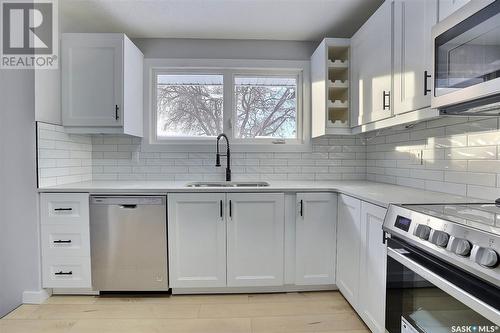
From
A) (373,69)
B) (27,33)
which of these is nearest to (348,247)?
(373,69)

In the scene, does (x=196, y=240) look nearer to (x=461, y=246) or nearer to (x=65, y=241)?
(x=65, y=241)

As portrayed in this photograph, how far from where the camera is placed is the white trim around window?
108 inches

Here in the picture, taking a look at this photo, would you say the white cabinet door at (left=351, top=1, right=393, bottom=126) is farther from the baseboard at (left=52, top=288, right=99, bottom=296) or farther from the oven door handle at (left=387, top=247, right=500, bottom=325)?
the baseboard at (left=52, top=288, right=99, bottom=296)

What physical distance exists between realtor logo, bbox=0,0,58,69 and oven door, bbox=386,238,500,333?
274cm

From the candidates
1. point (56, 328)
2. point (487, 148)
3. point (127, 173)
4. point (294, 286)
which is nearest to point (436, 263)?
point (487, 148)

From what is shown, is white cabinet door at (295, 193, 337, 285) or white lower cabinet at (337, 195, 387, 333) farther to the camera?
white cabinet door at (295, 193, 337, 285)

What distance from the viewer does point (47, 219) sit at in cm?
213

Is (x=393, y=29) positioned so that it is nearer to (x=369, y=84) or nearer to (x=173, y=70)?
(x=369, y=84)

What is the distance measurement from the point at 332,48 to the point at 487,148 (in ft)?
4.82

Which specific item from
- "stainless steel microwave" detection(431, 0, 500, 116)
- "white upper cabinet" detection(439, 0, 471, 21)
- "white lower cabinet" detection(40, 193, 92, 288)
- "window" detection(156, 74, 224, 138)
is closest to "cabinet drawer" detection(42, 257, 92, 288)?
"white lower cabinet" detection(40, 193, 92, 288)

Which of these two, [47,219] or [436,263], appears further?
[47,219]

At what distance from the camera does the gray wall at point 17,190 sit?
2.00 m

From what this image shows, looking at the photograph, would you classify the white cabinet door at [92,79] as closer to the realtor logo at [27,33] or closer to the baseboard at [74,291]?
the realtor logo at [27,33]

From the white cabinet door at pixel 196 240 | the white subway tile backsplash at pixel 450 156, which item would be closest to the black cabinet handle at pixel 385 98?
the white subway tile backsplash at pixel 450 156
